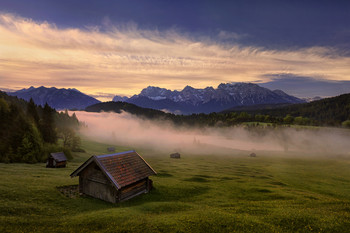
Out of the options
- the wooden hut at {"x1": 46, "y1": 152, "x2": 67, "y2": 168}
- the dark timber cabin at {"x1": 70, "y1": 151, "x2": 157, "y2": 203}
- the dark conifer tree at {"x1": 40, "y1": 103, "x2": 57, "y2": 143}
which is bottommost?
the wooden hut at {"x1": 46, "y1": 152, "x2": 67, "y2": 168}

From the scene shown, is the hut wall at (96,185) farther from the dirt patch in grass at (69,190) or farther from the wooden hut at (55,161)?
the wooden hut at (55,161)

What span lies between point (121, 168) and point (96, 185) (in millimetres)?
4706

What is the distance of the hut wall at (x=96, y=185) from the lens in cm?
2920

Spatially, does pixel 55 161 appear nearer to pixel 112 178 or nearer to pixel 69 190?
pixel 69 190

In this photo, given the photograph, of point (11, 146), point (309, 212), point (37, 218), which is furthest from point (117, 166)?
point (11, 146)

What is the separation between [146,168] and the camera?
1393 inches

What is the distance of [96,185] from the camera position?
30.6 meters

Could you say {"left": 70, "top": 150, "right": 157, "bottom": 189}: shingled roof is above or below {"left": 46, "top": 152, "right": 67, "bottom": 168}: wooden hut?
above

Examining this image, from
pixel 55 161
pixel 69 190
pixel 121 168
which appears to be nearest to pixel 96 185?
pixel 121 168

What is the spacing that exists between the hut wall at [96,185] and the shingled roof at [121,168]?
3.95ft

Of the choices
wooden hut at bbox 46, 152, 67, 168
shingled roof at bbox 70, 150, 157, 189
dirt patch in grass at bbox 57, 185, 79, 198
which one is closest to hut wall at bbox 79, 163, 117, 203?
shingled roof at bbox 70, 150, 157, 189

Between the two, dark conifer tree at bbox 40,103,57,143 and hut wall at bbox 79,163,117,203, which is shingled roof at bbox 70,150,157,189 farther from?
dark conifer tree at bbox 40,103,57,143

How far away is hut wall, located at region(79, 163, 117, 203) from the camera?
29.2 m

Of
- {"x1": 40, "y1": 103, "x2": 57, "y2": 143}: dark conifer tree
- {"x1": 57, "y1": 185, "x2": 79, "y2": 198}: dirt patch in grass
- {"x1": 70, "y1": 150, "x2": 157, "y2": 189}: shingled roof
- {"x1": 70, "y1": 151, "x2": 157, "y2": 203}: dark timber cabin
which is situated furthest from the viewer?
{"x1": 40, "y1": 103, "x2": 57, "y2": 143}: dark conifer tree
